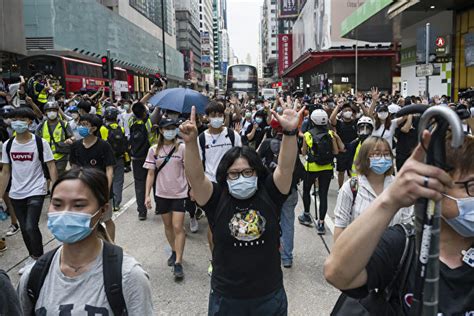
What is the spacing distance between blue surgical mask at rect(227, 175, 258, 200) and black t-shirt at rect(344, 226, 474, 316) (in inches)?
53.3

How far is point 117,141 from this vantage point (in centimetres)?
830

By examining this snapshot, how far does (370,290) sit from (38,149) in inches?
180

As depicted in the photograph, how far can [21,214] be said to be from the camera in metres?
5.24

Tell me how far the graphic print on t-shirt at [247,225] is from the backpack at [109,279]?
905 millimetres

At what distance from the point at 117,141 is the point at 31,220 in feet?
11.1

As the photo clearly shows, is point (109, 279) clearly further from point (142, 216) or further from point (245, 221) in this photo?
point (142, 216)

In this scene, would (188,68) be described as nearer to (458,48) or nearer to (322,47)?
(322,47)

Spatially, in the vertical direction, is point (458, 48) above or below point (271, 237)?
above

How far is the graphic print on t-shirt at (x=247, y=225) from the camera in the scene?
2.90m

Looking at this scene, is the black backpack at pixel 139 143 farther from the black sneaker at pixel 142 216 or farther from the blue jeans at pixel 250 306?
the blue jeans at pixel 250 306

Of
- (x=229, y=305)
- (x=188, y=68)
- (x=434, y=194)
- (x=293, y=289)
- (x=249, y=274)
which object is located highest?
(x=188, y=68)

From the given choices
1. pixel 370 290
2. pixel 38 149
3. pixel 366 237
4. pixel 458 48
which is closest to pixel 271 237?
pixel 370 290

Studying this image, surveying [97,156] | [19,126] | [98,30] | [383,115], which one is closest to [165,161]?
[97,156]

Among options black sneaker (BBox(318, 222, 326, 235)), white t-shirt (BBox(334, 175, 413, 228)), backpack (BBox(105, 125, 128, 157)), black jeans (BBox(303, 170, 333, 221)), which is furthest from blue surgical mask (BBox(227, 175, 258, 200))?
backpack (BBox(105, 125, 128, 157))
